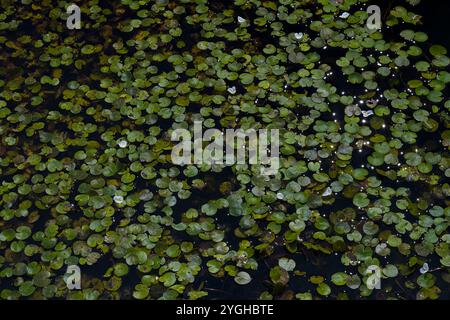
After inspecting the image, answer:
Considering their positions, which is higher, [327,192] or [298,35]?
[298,35]

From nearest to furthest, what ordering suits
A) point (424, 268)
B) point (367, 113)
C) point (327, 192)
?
point (424, 268), point (327, 192), point (367, 113)

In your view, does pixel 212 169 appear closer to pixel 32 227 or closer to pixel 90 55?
pixel 32 227

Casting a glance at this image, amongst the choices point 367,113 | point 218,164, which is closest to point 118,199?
point 218,164

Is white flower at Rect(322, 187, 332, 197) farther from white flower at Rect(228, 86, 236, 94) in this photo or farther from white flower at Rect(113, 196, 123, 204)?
white flower at Rect(113, 196, 123, 204)

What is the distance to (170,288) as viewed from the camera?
238 centimetres

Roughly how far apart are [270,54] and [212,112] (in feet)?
1.62

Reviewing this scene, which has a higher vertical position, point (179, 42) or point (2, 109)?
point (179, 42)

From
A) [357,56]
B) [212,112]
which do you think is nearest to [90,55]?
[212,112]

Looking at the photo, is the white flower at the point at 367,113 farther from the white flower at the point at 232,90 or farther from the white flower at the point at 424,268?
the white flower at the point at 424,268

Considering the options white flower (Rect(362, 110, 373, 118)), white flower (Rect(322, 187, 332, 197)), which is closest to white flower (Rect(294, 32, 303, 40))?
white flower (Rect(362, 110, 373, 118))

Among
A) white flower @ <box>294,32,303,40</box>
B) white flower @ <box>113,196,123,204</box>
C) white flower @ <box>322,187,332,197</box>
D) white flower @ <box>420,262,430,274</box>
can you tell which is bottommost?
white flower @ <box>113,196,123,204</box>

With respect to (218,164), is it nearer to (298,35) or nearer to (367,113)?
(367,113)

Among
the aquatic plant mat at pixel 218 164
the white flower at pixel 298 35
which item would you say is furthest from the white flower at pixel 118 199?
the white flower at pixel 298 35
